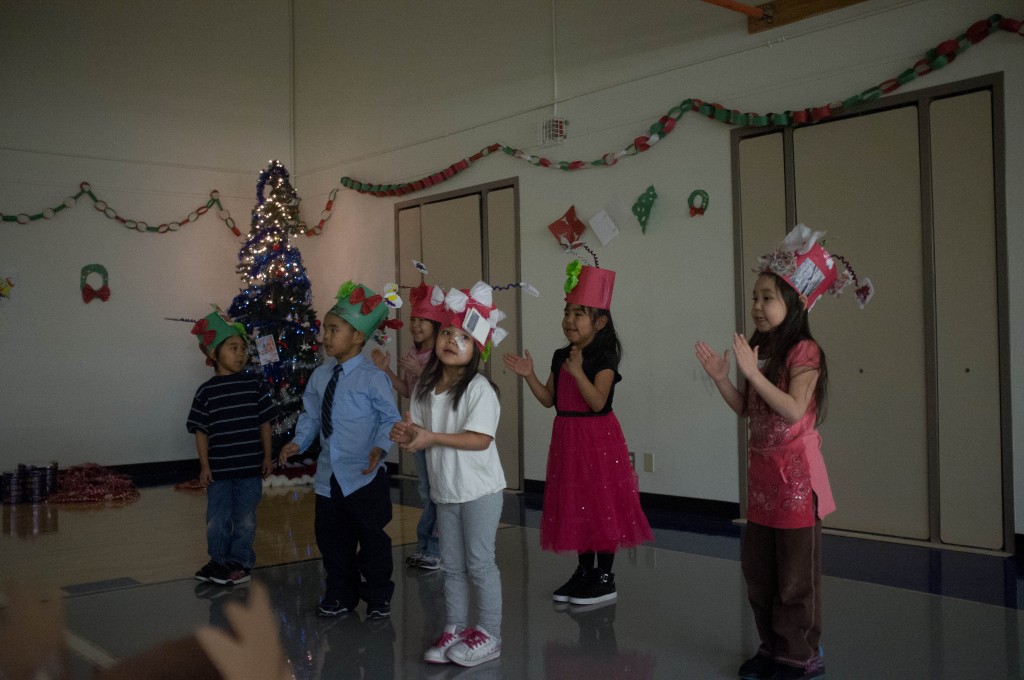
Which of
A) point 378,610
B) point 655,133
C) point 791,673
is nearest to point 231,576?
point 378,610

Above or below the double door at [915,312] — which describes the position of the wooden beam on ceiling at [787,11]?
above

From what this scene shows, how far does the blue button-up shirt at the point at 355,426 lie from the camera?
3.45 m

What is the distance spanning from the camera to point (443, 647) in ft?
9.71

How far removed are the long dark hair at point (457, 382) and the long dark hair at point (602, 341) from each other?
71 cm

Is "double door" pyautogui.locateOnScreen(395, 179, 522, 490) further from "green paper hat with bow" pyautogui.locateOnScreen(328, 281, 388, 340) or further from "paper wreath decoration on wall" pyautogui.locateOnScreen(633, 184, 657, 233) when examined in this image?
"green paper hat with bow" pyautogui.locateOnScreen(328, 281, 388, 340)

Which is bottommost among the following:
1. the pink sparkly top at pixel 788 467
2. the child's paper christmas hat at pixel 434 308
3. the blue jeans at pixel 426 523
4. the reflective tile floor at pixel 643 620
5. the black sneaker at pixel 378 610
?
the reflective tile floor at pixel 643 620

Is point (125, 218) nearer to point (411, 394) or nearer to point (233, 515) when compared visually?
point (233, 515)

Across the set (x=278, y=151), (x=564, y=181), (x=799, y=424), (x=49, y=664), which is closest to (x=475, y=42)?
(x=564, y=181)

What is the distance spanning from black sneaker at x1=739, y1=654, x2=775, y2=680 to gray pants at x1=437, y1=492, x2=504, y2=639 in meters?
0.79

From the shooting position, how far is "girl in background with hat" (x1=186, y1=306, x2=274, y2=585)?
402 centimetres

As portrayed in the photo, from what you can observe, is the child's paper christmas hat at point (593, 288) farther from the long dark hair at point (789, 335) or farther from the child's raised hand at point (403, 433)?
the child's raised hand at point (403, 433)

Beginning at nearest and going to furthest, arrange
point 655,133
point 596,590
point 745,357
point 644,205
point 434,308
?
1. point 745,357
2. point 434,308
3. point 596,590
4. point 655,133
5. point 644,205

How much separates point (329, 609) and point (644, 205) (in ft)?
10.7

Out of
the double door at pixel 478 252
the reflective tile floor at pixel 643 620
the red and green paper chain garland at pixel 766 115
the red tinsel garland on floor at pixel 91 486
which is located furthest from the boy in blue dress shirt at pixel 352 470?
the red tinsel garland on floor at pixel 91 486
